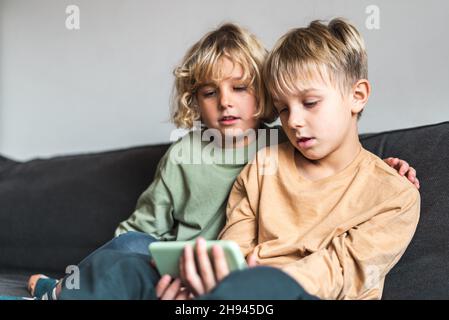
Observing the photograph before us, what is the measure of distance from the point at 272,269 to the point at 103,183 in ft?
3.68

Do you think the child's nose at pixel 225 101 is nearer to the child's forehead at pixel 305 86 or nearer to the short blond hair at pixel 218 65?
the short blond hair at pixel 218 65

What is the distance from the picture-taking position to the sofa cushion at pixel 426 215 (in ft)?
4.68

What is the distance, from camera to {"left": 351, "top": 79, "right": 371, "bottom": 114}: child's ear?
4.83ft

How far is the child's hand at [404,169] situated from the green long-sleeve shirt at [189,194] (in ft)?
1.02

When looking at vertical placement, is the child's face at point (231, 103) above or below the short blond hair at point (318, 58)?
below

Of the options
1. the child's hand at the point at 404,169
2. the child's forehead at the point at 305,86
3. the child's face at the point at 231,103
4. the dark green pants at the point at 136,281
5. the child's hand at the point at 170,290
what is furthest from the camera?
the child's face at the point at 231,103

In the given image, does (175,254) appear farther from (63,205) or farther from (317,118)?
(63,205)

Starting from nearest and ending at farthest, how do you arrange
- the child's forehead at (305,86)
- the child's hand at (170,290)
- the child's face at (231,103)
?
the child's hand at (170,290), the child's forehead at (305,86), the child's face at (231,103)

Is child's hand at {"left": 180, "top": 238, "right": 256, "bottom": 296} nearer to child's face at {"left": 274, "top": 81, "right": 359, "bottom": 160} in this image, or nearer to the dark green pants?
the dark green pants

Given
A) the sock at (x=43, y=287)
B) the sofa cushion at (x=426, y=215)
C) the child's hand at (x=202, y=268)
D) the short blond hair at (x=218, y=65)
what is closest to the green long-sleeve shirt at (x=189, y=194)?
the short blond hair at (x=218, y=65)

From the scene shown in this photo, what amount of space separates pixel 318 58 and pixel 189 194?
0.51 m

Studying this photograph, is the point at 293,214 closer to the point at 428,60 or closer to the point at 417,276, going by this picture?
the point at 417,276

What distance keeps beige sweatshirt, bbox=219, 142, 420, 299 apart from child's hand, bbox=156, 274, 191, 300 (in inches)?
7.6
